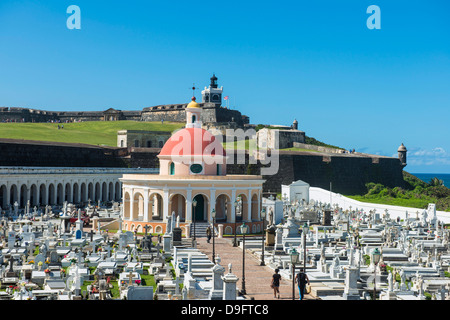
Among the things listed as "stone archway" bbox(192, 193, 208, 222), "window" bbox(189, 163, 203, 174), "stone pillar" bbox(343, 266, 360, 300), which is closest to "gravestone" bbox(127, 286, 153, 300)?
"stone pillar" bbox(343, 266, 360, 300)

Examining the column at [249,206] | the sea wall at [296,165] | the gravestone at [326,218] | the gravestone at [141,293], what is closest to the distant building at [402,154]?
the sea wall at [296,165]

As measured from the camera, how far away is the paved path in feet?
59.0

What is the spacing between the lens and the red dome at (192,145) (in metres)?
36.8

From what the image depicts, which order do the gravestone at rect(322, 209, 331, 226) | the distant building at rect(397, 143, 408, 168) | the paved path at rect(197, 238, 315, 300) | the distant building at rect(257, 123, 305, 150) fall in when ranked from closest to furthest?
1. the paved path at rect(197, 238, 315, 300)
2. the gravestone at rect(322, 209, 331, 226)
3. the distant building at rect(397, 143, 408, 168)
4. the distant building at rect(257, 123, 305, 150)

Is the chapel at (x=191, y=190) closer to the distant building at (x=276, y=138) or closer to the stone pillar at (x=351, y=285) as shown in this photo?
the stone pillar at (x=351, y=285)

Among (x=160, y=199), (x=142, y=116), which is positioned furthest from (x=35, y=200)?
(x=142, y=116)

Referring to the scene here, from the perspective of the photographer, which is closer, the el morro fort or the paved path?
the paved path

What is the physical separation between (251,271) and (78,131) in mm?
73217

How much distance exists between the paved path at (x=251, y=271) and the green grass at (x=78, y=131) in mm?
49736

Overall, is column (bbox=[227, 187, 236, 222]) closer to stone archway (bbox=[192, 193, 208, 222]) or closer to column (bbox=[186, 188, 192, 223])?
stone archway (bbox=[192, 193, 208, 222])

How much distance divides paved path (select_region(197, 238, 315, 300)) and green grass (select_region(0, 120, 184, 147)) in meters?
49.7

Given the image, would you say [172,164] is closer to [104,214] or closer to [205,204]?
[205,204]

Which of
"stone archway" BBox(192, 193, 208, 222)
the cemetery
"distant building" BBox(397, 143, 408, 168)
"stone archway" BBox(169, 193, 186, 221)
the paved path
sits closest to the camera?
the cemetery

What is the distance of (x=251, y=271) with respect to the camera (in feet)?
73.2
